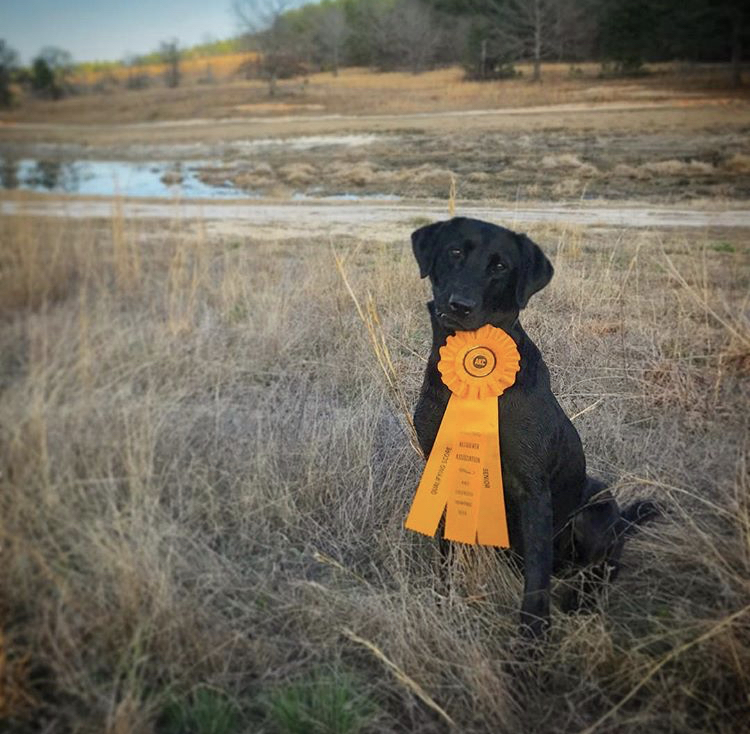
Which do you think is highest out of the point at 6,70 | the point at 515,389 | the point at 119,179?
the point at 6,70

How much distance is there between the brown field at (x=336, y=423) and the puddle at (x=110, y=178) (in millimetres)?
56

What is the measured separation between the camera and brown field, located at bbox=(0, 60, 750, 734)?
1737mm

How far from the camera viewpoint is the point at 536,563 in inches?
79.9

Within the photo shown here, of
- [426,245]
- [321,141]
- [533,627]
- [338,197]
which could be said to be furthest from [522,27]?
[533,627]

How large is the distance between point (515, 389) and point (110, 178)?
193 centimetres

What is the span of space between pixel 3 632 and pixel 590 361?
3.06 metres

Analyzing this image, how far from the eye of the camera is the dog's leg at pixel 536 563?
6.62 feet

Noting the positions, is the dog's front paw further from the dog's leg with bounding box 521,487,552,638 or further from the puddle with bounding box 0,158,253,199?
the puddle with bounding box 0,158,253,199

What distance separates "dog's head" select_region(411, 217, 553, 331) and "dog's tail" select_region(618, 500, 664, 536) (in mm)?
970

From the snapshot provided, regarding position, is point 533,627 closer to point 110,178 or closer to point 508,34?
point 110,178

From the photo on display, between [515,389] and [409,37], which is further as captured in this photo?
[409,37]

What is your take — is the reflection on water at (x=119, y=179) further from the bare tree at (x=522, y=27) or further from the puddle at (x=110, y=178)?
the bare tree at (x=522, y=27)

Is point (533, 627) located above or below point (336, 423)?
below

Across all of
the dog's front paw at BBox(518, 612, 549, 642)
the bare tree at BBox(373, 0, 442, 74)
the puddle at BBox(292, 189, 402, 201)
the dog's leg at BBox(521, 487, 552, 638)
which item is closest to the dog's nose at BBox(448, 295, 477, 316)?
the dog's leg at BBox(521, 487, 552, 638)
